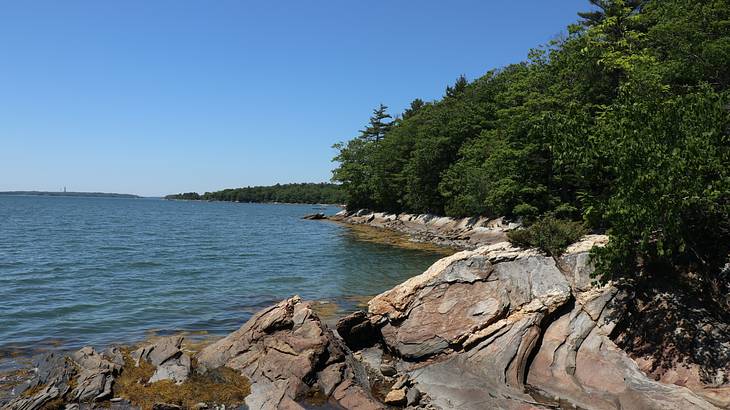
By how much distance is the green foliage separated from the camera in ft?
47.2

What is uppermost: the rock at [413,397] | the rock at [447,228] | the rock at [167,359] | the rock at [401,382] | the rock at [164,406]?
the rock at [447,228]

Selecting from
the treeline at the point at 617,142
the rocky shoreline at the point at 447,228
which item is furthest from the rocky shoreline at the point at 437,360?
the rocky shoreline at the point at 447,228

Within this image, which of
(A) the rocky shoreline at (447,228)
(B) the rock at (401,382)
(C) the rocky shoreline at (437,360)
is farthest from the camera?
(A) the rocky shoreline at (447,228)

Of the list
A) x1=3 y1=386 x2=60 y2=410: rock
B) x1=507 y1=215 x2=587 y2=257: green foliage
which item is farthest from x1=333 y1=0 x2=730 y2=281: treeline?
x1=3 y1=386 x2=60 y2=410: rock

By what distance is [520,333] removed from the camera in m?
12.8

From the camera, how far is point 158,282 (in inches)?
1034

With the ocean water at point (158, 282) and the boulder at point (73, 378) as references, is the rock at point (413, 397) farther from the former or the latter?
the ocean water at point (158, 282)

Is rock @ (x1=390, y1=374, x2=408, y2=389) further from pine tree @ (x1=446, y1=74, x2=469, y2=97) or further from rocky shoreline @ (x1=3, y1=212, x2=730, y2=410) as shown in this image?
pine tree @ (x1=446, y1=74, x2=469, y2=97)

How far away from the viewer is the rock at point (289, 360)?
37.1ft

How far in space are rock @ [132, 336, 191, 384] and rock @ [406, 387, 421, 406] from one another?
569 cm

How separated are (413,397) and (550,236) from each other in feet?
22.2

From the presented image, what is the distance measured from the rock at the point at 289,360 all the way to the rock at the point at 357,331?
1.03 m

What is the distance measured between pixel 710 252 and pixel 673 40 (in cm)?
1505

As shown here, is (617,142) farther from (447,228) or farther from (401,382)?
(447,228)
